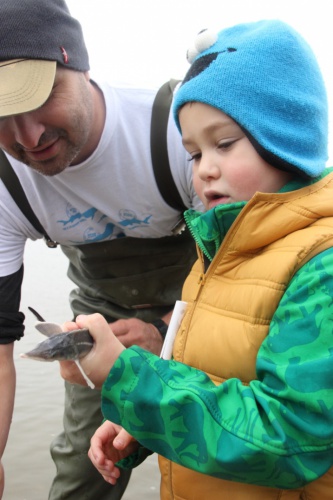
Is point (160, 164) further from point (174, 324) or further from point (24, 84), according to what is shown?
point (174, 324)

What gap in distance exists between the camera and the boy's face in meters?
1.75

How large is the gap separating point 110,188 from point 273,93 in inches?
52.2

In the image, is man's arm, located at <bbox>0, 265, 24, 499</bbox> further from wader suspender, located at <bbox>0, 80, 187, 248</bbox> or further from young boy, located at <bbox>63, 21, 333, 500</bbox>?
young boy, located at <bbox>63, 21, 333, 500</bbox>

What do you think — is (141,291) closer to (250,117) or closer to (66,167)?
(66,167)

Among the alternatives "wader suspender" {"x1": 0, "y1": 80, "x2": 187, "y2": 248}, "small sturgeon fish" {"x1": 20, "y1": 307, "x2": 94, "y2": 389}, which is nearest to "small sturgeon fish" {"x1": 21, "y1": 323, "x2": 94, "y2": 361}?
"small sturgeon fish" {"x1": 20, "y1": 307, "x2": 94, "y2": 389}

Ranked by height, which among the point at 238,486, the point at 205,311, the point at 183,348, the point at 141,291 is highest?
the point at 205,311

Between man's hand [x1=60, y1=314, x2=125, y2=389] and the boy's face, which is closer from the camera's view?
man's hand [x1=60, y1=314, x2=125, y2=389]

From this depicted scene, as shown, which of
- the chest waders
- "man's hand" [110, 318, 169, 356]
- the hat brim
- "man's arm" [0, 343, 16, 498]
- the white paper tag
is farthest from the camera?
the chest waders

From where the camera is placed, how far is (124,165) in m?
2.92

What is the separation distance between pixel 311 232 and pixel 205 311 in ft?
1.34

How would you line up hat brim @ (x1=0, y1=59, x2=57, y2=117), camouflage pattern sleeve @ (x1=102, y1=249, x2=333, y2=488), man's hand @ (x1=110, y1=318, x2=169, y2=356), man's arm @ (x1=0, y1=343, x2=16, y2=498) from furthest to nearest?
man's arm @ (x1=0, y1=343, x2=16, y2=498) < man's hand @ (x1=110, y1=318, x2=169, y2=356) < hat brim @ (x1=0, y1=59, x2=57, y2=117) < camouflage pattern sleeve @ (x1=102, y1=249, x2=333, y2=488)

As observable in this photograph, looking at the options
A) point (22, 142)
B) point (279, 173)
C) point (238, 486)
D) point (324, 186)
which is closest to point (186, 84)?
point (279, 173)

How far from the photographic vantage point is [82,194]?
9.73 feet

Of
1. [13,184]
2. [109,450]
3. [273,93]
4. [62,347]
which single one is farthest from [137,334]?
[273,93]
